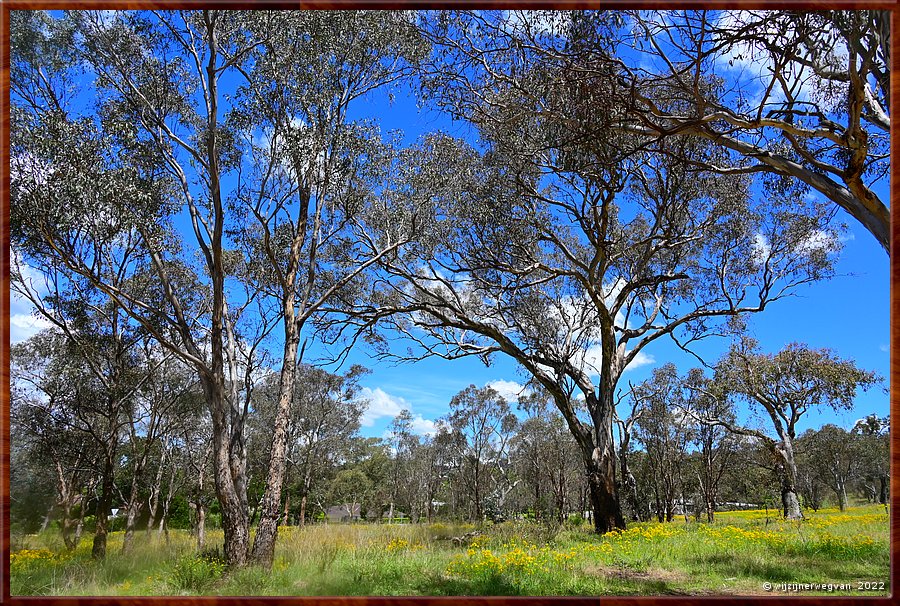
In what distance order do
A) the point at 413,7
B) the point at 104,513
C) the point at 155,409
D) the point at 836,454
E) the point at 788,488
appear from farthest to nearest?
the point at 836,454 < the point at 788,488 < the point at 155,409 < the point at 104,513 < the point at 413,7

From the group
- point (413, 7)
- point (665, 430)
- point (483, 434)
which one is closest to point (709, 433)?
point (665, 430)

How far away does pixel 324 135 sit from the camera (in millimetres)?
7598

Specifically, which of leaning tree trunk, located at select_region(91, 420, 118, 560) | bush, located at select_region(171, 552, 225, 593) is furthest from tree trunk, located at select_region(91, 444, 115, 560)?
bush, located at select_region(171, 552, 225, 593)

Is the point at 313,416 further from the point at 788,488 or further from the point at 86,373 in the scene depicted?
the point at 788,488

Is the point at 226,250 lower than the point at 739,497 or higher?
higher

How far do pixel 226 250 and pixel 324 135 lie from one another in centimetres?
389

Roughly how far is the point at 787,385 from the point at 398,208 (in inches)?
426

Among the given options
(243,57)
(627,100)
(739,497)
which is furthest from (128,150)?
(739,497)

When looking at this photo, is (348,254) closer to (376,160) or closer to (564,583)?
(376,160)

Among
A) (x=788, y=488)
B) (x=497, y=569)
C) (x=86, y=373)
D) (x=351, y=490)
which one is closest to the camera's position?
(x=497, y=569)

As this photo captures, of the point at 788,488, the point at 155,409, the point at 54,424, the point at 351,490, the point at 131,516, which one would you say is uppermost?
the point at 155,409

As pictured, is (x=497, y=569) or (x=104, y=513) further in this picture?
(x=104, y=513)

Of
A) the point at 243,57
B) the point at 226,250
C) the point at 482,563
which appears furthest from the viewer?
the point at 226,250

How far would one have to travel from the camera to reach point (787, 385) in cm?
1438
